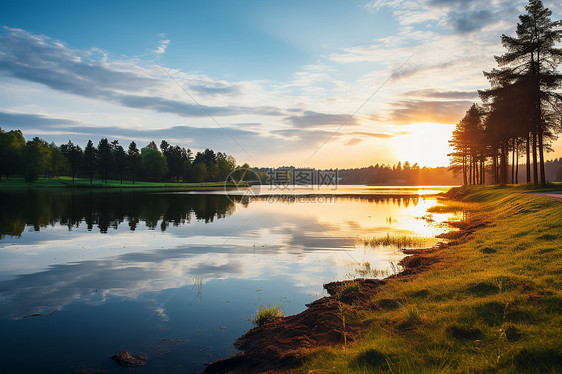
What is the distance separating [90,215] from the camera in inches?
1539

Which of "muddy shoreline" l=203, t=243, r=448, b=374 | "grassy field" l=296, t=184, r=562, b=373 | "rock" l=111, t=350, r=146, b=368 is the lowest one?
"rock" l=111, t=350, r=146, b=368

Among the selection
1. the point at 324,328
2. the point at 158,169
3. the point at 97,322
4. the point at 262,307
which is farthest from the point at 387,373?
the point at 158,169

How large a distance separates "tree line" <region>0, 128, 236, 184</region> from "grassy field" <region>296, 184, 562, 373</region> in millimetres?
125186

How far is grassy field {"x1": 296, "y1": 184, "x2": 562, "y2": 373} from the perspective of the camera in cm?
612

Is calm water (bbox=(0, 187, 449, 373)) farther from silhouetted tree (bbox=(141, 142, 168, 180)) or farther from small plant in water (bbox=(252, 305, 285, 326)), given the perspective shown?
silhouetted tree (bbox=(141, 142, 168, 180))

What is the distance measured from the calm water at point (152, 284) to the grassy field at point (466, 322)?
3560mm

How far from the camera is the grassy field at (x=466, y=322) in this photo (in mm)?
6117

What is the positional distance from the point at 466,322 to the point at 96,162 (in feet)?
472

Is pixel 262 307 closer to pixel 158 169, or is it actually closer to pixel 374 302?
pixel 374 302

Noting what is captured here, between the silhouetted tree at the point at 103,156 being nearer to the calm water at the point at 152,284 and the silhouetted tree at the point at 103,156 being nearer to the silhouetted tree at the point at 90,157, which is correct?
the silhouetted tree at the point at 90,157

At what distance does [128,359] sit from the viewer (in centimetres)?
852

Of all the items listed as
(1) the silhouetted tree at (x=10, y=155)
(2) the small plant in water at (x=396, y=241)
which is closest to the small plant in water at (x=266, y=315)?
(2) the small plant in water at (x=396, y=241)

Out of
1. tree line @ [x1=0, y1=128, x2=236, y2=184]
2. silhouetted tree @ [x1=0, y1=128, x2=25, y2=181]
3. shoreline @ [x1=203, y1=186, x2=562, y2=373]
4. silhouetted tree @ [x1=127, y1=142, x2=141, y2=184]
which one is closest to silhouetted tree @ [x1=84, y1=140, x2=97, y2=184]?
tree line @ [x1=0, y1=128, x2=236, y2=184]

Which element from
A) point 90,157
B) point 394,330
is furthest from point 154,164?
point 394,330
